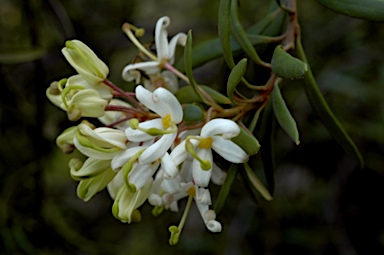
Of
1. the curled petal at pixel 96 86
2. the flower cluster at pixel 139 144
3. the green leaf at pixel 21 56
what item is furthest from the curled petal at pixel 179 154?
the green leaf at pixel 21 56

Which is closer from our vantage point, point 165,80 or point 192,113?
point 192,113

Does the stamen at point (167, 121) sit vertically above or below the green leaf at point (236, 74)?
below

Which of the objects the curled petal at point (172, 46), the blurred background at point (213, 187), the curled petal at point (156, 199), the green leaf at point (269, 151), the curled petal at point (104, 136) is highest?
the curled petal at point (104, 136)

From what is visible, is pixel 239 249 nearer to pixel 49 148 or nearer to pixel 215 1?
pixel 49 148

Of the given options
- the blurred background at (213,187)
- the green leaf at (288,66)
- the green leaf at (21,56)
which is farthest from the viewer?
the blurred background at (213,187)

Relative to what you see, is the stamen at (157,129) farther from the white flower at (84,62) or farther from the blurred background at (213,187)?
the blurred background at (213,187)

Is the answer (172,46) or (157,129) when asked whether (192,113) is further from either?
(172,46)

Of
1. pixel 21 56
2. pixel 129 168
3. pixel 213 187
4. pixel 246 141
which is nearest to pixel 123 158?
pixel 129 168
